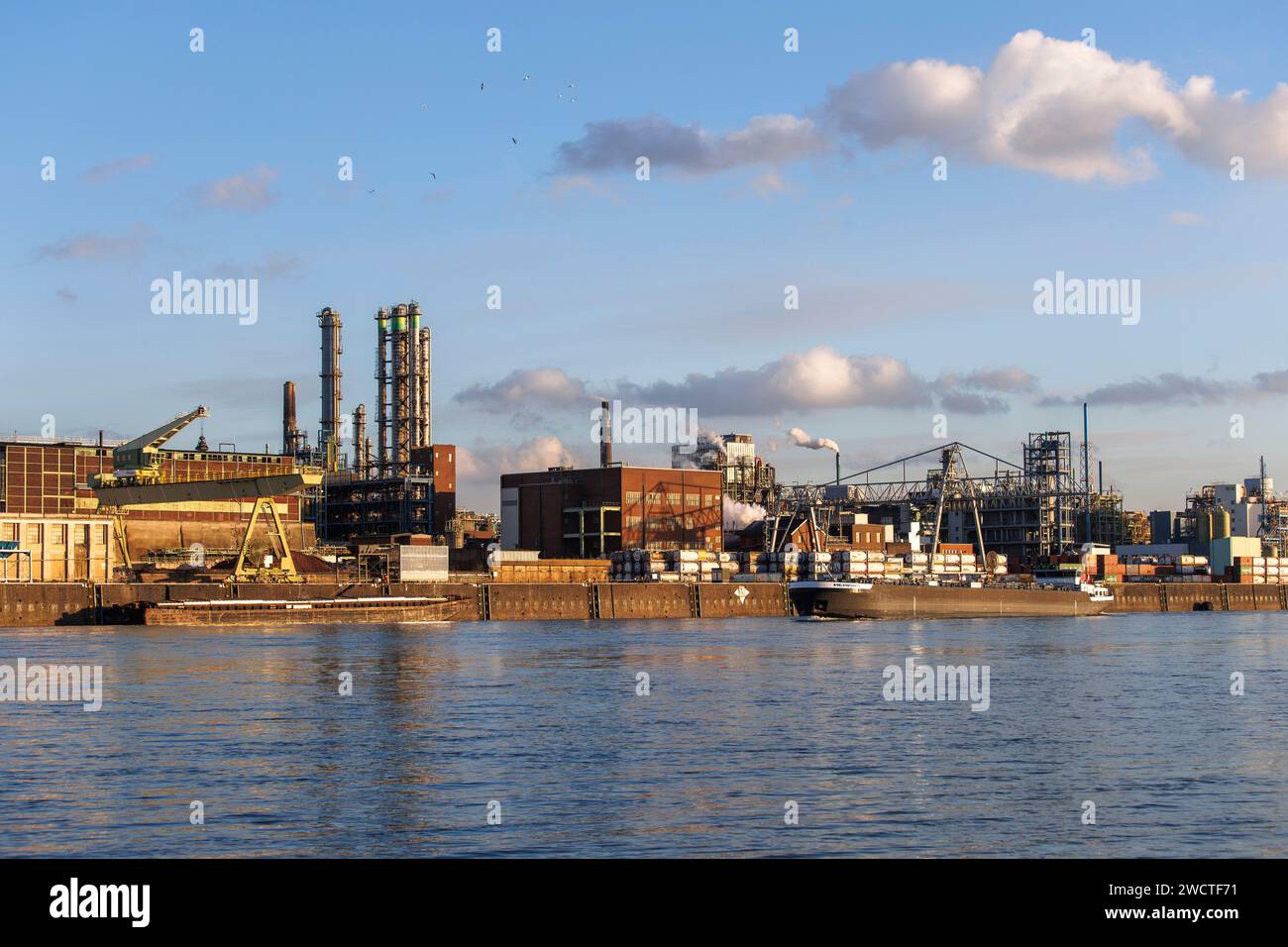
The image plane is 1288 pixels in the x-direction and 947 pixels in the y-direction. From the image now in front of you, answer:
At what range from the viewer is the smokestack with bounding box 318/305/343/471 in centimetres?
17688

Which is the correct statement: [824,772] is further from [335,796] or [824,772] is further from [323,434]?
[323,434]

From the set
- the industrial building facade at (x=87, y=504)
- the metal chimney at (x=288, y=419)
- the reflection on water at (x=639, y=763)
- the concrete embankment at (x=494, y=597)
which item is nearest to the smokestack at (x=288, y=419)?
the metal chimney at (x=288, y=419)

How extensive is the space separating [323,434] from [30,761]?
489ft

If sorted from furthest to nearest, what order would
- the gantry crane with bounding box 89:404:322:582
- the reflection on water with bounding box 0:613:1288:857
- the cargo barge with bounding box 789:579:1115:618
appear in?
the cargo barge with bounding box 789:579:1115:618, the gantry crane with bounding box 89:404:322:582, the reflection on water with bounding box 0:613:1288:857

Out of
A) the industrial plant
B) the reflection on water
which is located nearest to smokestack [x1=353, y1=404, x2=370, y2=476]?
the industrial plant

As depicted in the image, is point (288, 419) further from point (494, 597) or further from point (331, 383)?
point (494, 597)

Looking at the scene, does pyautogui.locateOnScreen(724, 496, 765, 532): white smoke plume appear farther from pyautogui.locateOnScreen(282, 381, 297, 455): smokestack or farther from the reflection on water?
the reflection on water

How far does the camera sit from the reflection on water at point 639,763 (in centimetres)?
2309

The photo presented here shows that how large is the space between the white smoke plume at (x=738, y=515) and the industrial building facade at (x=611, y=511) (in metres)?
8.61

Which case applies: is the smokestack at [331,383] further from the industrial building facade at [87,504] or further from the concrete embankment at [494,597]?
the concrete embankment at [494,597]

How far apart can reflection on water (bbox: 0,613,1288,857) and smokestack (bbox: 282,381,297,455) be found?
11266 centimetres

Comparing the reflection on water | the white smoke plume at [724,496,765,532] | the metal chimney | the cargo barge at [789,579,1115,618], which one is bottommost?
the cargo barge at [789,579,1115,618]

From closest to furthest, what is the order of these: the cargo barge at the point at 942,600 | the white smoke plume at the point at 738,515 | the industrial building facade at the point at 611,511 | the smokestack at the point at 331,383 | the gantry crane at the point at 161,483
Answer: the gantry crane at the point at 161,483 < the cargo barge at the point at 942,600 < the industrial building facade at the point at 611,511 < the smokestack at the point at 331,383 < the white smoke plume at the point at 738,515
